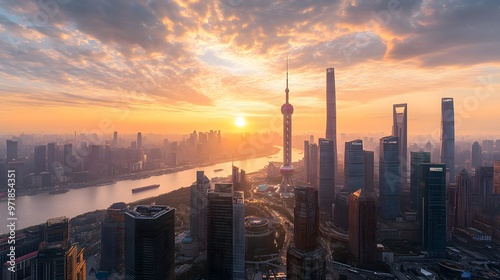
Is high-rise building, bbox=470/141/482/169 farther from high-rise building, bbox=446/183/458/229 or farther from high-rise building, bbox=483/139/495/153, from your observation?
high-rise building, bbox=446/183/458/229

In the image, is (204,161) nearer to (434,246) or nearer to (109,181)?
(109,181)

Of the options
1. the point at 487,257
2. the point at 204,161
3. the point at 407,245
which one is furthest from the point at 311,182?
the point at 204,161

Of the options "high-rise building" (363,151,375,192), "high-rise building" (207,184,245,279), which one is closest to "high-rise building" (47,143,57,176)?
"high-rise building" (207,184,245,279)

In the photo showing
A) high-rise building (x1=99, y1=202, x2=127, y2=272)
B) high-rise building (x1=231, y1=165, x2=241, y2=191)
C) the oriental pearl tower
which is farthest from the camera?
the oriental pearl tower

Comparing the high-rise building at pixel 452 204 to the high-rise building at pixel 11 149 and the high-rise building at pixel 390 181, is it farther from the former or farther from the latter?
the high-rise building at pixel 11 149

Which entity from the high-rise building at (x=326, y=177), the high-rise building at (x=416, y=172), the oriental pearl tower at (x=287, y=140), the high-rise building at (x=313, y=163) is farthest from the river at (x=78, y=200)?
the high-rise building at (x=416, y=172)
